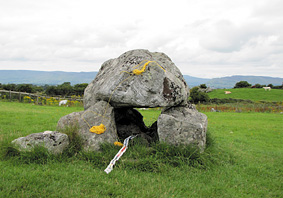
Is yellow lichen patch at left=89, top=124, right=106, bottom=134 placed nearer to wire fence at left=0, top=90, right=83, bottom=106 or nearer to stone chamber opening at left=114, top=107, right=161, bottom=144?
stone chamber opening at left=114, top=107, right=161, bottom=144

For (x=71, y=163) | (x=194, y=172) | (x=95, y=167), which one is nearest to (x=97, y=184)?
A: (x=95, y=167)

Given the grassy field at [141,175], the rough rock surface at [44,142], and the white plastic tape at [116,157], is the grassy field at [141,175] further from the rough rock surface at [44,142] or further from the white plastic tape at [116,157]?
the rough rock surface at [44,142]

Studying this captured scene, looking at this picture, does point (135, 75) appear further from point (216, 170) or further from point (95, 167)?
point (216, 170)

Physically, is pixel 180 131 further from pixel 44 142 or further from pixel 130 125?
pixel 44 142

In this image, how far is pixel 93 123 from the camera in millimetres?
6336

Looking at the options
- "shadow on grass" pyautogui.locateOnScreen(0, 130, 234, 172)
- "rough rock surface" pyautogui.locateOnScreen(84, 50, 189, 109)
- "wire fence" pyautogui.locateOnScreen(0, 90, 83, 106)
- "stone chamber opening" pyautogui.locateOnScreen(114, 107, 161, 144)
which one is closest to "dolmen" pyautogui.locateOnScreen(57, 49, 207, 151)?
"rough rock surface" pyautogui.locateOnScreen(84, 50, 189, 109)

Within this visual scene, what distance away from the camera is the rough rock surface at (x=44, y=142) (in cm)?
546

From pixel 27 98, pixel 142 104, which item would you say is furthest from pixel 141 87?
pixel 27 98

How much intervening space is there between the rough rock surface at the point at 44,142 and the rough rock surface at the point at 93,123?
60 cm

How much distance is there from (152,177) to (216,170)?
5.97 ft

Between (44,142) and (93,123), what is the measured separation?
54.2 inches

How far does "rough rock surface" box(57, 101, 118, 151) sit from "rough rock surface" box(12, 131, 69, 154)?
604mm

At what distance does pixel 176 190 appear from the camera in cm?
464

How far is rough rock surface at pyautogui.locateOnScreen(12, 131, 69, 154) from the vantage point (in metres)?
5.46
